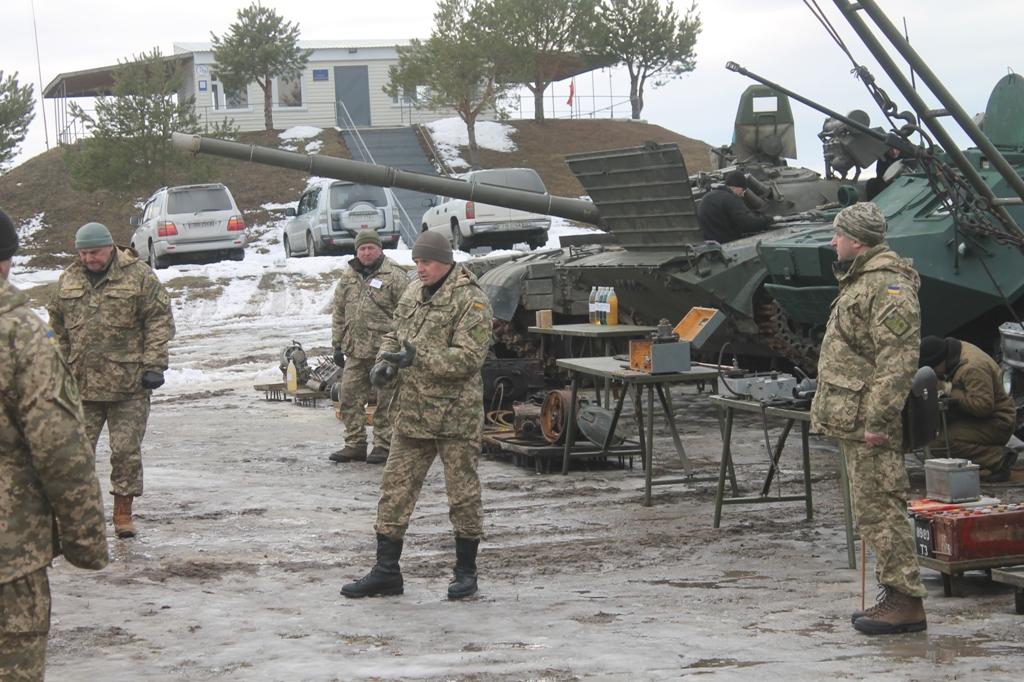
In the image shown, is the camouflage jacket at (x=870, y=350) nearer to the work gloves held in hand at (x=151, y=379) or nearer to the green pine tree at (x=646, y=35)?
the work gloves held in hand at (x=151, y=379)

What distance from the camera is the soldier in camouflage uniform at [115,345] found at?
8.55 meters

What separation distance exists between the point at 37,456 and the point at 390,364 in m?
3.33

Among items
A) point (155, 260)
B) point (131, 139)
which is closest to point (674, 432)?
point (155, 260)

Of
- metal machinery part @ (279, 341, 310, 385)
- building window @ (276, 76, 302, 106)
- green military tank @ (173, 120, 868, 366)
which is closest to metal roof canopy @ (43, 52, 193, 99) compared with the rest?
building window @ (276, 76, 302, 106)

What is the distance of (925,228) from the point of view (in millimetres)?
10602

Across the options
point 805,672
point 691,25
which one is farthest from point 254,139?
point 805,672

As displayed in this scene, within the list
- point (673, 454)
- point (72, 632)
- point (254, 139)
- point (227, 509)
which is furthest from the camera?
point (254, 139)

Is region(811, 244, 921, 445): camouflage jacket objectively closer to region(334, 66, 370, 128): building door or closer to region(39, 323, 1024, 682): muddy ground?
region(39, 323, 1024, 682): muddy ground

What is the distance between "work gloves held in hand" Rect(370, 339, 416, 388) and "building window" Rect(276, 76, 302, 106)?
45.3 meters

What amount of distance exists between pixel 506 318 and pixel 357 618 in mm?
9006

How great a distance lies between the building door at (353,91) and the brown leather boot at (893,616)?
4619 centimetres

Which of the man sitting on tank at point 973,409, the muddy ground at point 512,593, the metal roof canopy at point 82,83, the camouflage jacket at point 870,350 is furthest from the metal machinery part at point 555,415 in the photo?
the metal roof canopy at point 82,83

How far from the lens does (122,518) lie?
8555 millimetres

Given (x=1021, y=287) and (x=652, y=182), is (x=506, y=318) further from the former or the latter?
(x=1021, y=287)
